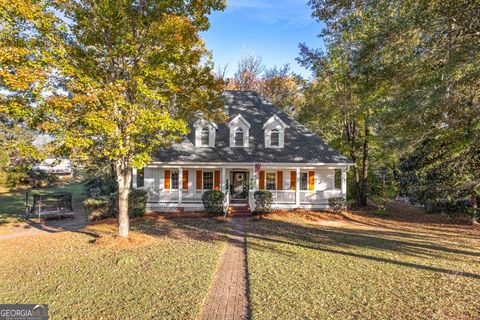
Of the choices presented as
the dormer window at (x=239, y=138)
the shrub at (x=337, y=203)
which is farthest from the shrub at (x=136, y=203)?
the shrub at (x=337, y=203)

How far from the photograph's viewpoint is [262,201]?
15.7 metres

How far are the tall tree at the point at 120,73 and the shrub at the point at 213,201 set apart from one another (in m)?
5.65

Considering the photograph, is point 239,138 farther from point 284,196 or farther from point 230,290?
point 230,290

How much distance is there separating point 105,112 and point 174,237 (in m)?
5.64

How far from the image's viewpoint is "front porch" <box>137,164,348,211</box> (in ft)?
55.2

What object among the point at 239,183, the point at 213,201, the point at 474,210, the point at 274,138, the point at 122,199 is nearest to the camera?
the point at 122,199

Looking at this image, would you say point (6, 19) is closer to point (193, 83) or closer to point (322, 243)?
point (193, 83)

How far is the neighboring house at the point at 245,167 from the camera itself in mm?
16672

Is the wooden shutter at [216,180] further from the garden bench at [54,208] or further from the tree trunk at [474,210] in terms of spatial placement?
the tree trunk at [474,210]

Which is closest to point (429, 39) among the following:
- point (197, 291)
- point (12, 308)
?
point (197, 291)

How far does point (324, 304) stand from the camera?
5.29 m

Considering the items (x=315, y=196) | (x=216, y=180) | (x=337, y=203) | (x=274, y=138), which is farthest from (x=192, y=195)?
(x=337, y=203)

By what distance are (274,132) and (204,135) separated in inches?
190

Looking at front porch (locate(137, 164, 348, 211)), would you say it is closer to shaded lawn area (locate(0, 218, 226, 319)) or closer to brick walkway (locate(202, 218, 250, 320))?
shaded lawn area (locate(0, 218, 226, 319))
